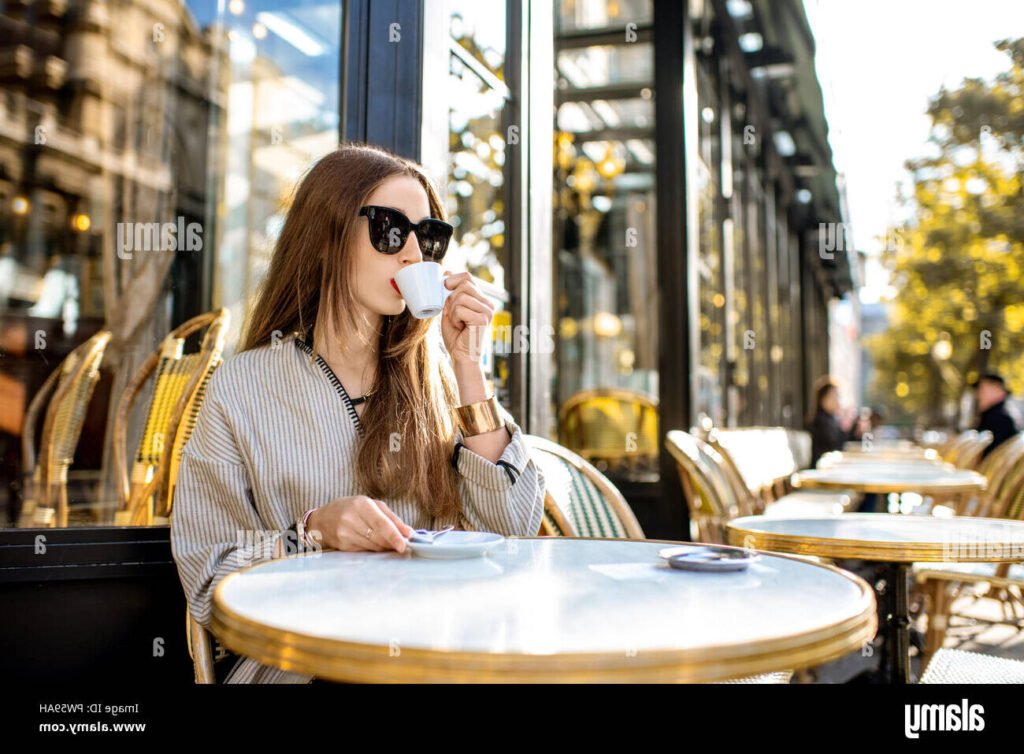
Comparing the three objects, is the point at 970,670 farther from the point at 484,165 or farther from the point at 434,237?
the point at 484,165

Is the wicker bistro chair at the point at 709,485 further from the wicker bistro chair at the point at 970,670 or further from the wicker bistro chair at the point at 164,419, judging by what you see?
the wicker bistro chair at the point at 164,419

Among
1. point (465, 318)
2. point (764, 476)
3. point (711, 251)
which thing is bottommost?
point (764, 476)

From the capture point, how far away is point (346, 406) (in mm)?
1717

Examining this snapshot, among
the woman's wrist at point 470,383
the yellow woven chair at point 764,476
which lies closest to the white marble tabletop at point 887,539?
the woman's wrist at point 470,383

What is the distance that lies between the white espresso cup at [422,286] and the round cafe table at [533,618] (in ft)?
1.52

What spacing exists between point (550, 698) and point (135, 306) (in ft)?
10.6

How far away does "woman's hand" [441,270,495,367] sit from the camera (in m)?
1.83

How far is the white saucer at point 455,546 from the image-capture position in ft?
4.52

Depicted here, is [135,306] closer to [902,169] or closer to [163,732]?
[163,732]

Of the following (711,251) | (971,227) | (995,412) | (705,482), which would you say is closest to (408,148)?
(705,482)

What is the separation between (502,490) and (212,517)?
0.55m

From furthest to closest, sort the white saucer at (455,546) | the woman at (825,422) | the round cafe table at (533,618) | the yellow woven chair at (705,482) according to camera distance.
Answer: the woman at (825,422) < the yellow woven chair at (705,482) < the white saucer at (455,546) < the round cafe table at (533,618)

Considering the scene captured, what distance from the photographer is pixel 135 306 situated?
383 centimetres

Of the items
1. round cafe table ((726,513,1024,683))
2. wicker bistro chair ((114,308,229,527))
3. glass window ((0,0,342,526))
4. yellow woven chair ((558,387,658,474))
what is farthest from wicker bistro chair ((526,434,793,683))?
yellow woven chair ((558,387,658,474))
